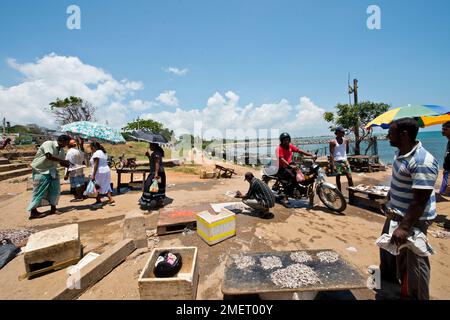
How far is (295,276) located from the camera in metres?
2.10

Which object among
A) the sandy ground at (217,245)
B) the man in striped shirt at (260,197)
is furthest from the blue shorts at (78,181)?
the man in striped shirt at (260,197)

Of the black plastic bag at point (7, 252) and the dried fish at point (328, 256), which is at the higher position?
the dried fish at point (328, 256)

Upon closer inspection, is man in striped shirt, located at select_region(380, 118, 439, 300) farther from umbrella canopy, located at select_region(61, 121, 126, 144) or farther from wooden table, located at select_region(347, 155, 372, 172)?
wooden table, located at select_region(347, 155, 372, 172)

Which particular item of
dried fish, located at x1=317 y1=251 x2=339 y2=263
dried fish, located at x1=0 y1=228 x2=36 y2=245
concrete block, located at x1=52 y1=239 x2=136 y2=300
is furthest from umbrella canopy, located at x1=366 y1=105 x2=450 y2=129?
dried fish, located at x1=0 y1=228 x2=36 y2=245

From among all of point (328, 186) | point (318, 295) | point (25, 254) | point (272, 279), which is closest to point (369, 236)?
point (328, 186)

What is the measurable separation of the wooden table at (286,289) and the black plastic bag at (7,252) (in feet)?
12.2

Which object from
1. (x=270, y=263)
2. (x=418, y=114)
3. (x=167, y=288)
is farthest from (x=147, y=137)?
(x=418, y=114)

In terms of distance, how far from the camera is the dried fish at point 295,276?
6.53 ft

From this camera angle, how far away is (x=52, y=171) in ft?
16.6

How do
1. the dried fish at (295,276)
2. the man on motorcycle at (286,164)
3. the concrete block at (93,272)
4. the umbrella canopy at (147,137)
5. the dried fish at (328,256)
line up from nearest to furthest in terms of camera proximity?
the dried fish at (295,276), the dried fish at (328,256), the concrete block at (93,272), the umbrella canopy at (147,137), the man on motorcycle at (286,164)

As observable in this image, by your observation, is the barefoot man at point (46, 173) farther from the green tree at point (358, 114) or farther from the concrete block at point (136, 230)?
the green tree at point (358, 114)

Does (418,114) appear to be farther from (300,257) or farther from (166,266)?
(166,266)

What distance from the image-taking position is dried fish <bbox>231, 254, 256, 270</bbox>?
7.63ft

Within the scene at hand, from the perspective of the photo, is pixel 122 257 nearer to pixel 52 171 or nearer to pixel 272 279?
pixel 272 279
